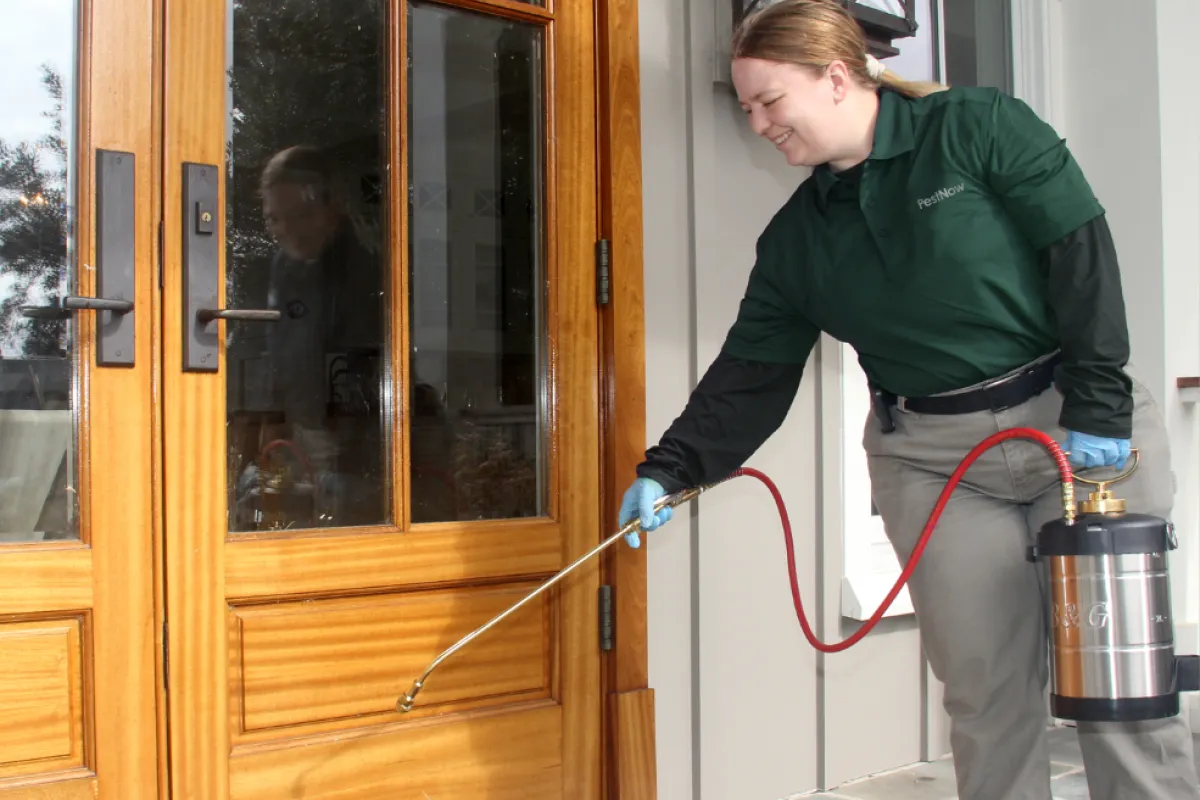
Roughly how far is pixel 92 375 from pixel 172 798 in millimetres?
711

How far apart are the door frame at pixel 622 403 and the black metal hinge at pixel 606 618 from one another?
0.01m

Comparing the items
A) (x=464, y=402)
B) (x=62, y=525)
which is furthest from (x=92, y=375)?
(x=464, y=402)

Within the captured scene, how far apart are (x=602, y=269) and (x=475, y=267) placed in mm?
281

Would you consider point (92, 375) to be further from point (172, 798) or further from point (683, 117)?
point (683, 117)

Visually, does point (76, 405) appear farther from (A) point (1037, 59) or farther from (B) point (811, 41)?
(A) point (1037, 59)

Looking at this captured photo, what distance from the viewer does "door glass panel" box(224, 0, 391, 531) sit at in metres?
2.04

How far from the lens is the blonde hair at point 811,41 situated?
6.18 ft

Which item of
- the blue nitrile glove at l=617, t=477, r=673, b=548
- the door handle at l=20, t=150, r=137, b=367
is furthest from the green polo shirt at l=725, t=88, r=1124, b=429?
the door handle at l=20, t=150, r=137, b=367

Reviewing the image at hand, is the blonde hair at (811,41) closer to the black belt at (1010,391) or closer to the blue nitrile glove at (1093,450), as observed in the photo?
the black belt at (1010,391)

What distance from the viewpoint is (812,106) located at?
74.5 inches

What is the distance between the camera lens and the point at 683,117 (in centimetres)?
260

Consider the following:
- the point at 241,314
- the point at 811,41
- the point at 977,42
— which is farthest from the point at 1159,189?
the point at 241,314

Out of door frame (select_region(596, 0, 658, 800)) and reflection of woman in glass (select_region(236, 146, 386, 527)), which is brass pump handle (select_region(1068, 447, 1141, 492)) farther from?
reflection of woman in glass (select_region(236, 146, 386, 527))

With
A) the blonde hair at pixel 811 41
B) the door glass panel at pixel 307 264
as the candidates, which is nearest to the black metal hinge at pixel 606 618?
the door glass panel at pixel 307 264
